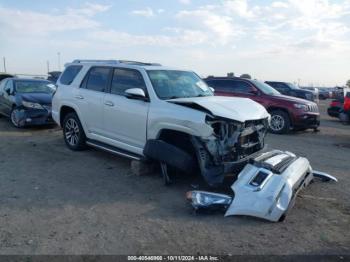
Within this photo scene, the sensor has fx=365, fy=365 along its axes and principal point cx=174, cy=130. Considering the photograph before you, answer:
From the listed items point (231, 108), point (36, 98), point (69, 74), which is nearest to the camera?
point (231, 108)

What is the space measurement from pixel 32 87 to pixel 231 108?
8.60 m

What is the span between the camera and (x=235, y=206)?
466cm

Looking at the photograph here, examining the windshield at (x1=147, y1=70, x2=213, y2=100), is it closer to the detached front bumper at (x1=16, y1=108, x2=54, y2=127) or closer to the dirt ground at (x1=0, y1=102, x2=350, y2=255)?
the dirt ground at (x1=0, y1=102, x2=350, y2=255)

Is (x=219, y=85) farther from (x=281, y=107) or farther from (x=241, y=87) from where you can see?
(x=281, y=107)

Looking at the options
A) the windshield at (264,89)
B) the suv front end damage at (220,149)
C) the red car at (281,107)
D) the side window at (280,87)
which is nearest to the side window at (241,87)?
the red car at (281,107)

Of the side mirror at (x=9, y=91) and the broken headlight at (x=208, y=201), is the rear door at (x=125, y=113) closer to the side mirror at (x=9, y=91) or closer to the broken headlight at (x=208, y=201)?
the broken headlight at (x=208, y=201)

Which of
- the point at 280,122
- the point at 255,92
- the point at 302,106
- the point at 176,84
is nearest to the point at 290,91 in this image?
the point at 255,92

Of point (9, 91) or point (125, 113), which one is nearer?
point (125, 113)

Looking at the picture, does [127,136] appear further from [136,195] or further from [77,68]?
[77,68]

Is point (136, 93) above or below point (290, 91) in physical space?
above

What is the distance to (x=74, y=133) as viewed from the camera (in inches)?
310

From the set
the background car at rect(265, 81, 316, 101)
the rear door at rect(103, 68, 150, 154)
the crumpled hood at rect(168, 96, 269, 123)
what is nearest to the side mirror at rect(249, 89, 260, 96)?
the crumpled hood at rect(168, 96, 269, 123)

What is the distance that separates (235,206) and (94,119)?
3.58m

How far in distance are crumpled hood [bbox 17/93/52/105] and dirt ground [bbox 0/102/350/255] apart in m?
4.12
